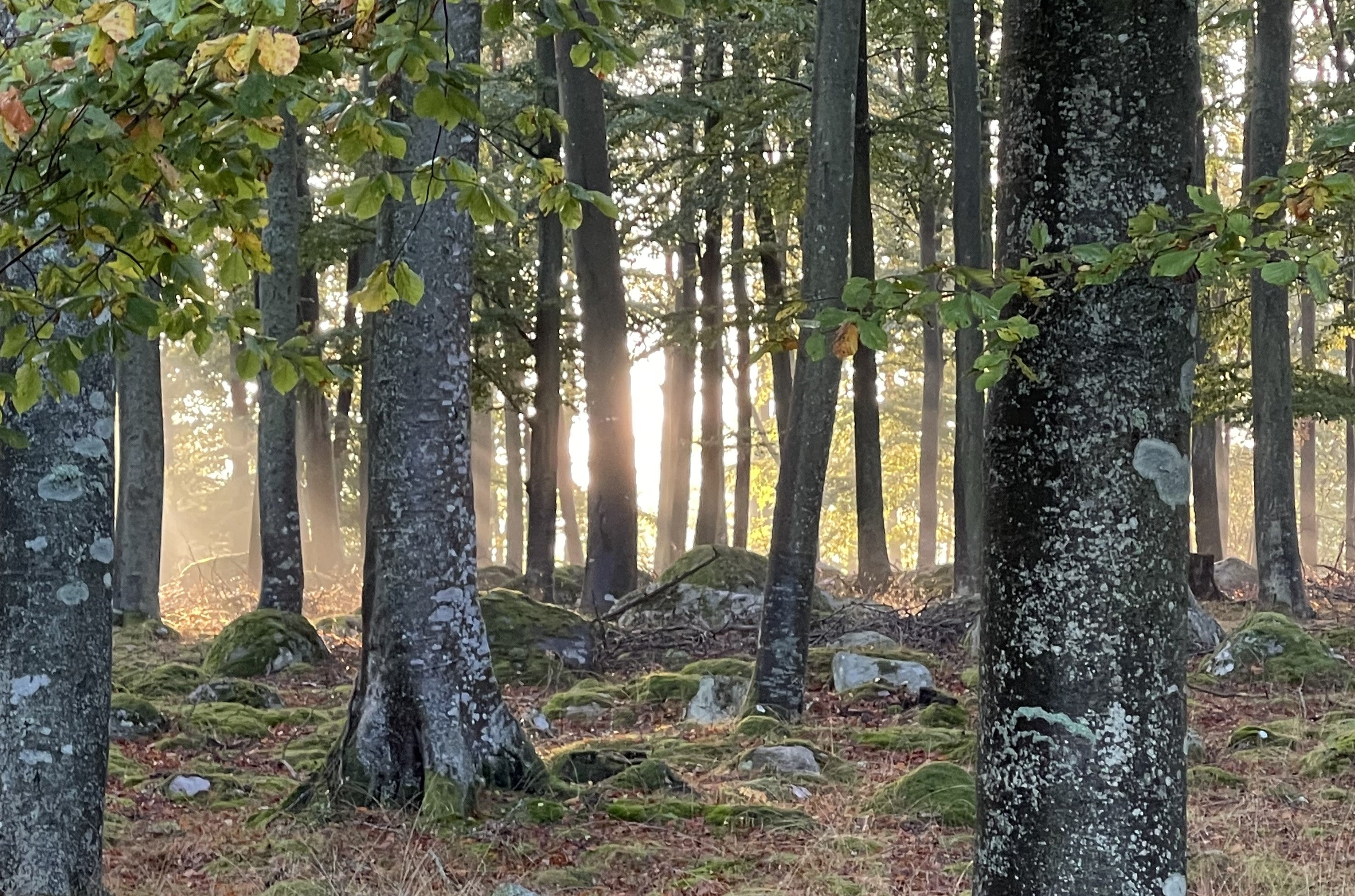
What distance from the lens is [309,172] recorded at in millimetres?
20000

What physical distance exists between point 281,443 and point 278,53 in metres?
13.1

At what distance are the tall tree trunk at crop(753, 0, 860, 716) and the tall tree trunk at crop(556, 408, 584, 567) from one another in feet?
63.9

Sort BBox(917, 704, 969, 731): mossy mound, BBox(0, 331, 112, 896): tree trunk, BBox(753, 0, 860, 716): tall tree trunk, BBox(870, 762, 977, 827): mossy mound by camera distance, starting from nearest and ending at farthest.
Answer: BBox(0, 331, 112, 896): tree trunk < BBox(870, 762, 977, 827): mossy mound < BBox(753, 0, 860, 716): tall tree trunk < BBox(917, 704, 969, 731): mossy mound

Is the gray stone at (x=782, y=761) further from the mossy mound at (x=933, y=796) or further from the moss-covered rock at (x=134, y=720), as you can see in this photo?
the moss-covered rock at (x=134, y=720)

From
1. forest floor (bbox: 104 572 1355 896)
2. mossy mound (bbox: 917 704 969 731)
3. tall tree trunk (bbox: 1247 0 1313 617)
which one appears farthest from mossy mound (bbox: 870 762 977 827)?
tall tree trunk (bbox: 1247 0 1313 617)

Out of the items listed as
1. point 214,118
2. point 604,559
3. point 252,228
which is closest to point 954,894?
point 252,228

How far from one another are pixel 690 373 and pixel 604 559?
9.93m

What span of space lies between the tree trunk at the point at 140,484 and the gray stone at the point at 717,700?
8207mm

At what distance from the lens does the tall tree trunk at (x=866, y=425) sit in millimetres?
14016

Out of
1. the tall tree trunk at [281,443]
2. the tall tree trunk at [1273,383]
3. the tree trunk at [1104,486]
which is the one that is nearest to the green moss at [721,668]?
the tall tree trunk at [281,443]

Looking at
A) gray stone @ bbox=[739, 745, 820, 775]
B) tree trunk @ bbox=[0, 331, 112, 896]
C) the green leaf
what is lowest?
gray stone @ bbox=[739, 745, 820, 775]

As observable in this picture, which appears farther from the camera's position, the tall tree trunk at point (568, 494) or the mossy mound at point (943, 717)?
the tall tree trunk at point (568, 494)

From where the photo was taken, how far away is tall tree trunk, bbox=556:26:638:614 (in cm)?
1415

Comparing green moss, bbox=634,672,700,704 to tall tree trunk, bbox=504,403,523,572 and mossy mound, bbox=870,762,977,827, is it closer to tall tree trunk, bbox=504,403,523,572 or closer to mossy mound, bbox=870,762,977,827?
mossy mound, bbox=870,762,977,827
